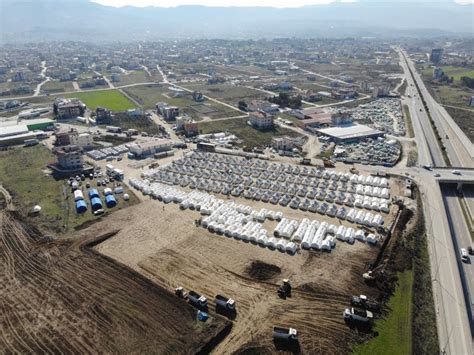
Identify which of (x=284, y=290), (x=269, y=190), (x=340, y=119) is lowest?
(x=284, y=290)

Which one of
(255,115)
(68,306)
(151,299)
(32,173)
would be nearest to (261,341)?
(151,299)

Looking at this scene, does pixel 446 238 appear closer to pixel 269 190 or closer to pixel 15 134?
pixel 269 190

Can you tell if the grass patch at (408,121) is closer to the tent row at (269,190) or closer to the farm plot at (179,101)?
the tent row at (269,190)

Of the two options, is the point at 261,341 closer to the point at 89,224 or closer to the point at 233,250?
the point at 233,250

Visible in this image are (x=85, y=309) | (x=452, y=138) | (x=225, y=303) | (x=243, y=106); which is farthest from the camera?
(x=243, y=106)

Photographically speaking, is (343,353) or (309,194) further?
(309,194)

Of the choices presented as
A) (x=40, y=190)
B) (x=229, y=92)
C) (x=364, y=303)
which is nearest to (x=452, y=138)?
(x=364, y=303)

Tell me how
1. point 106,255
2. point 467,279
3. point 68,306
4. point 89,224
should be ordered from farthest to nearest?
point 89,224
point 106,255
point 467,279
point 68,306
